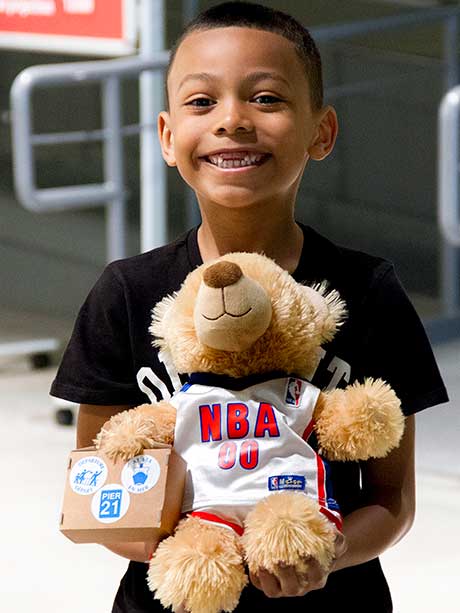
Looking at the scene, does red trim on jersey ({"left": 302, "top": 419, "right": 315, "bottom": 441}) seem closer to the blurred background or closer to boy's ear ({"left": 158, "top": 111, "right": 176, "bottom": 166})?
boy's ear ({"left": 158, "top": 111, "right": 176, "bottom": 166})

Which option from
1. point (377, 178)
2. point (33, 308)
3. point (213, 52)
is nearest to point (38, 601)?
point (213, 52)

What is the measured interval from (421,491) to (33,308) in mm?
2235

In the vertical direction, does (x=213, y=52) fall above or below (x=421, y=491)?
above

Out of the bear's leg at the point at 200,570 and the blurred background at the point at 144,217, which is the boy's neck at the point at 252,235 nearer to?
the bear's leg at the point at 200,570

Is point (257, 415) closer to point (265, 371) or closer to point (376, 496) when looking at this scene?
point (265, 371)

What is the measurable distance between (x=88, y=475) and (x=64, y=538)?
1984 mm

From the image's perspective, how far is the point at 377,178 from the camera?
570cm

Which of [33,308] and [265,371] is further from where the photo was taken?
Answer: [33,308]

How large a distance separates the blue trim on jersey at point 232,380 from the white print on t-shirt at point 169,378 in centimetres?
7

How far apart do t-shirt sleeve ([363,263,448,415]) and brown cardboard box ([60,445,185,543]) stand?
24cm

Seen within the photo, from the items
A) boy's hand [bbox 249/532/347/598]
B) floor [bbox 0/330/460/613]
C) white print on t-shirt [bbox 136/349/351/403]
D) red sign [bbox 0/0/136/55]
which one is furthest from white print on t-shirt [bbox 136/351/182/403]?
red sign [bbox 0/0/136/55]

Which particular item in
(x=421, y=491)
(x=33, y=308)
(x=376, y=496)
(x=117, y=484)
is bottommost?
(x=33, y=308)

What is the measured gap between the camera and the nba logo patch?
1142mm

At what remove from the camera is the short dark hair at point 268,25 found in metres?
1.21
